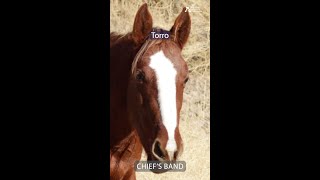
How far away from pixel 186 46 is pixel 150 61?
0.68ft

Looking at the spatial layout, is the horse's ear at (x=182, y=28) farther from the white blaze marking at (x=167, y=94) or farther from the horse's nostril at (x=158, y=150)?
the horse's nostril at (x=158, y=150)

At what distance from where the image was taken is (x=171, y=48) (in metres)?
3.45

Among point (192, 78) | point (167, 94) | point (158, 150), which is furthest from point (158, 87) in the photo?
point (158, 150)

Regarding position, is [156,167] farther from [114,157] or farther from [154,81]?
[154,81]

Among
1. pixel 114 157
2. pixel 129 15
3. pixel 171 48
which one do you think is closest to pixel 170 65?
pixel 171 48

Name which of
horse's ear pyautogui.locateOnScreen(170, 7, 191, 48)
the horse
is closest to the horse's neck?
the horse

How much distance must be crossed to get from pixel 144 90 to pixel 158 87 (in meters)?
0.07

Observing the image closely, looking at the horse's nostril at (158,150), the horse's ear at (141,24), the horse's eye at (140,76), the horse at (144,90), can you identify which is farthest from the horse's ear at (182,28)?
the horse's nostril at (158,150)

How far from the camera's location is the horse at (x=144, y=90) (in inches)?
133

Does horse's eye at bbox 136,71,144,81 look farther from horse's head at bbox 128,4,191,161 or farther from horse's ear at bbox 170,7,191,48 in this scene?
horse's ear at bbox 170,7,191,48

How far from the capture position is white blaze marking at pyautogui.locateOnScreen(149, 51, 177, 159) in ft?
11.1

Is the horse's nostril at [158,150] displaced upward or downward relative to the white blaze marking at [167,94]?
downward

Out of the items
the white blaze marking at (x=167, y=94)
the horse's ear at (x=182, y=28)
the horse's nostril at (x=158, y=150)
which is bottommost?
the horse's nostril at (x=158, y=150)

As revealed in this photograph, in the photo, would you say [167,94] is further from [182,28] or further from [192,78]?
[182,28]
